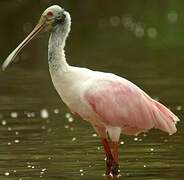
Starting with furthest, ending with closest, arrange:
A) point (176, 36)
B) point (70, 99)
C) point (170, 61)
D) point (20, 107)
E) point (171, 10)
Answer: point (171, 10) < point (176, 36) < point (170, 61) < point (20, 107) < point (70, 99)

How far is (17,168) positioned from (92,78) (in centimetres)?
156

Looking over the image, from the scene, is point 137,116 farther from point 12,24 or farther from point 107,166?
point 12,24

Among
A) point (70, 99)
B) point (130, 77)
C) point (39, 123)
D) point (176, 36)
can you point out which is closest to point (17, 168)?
point (70, 99)

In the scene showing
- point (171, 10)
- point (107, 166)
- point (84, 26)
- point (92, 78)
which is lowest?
point (107, 166)

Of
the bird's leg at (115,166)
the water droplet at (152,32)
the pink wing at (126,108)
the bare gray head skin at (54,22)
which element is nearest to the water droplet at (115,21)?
the water droplet at (152,32)

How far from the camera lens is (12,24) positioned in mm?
40844

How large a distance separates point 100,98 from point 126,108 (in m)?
0.43

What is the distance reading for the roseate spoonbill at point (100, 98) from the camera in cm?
1311

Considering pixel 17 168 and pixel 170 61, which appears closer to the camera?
pixel 17 168

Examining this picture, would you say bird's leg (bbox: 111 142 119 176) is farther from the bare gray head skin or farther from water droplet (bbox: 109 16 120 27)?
water droplet (bbox: 109 16 120 27)

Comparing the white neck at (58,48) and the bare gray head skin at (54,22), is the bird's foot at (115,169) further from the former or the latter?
the bare gray head skin at (54,22)

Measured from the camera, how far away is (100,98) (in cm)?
1324

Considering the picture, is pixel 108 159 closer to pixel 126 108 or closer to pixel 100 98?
pixel 126 108

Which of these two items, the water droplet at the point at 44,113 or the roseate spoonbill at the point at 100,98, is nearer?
the roseate spoonbill at the point at 100,98
